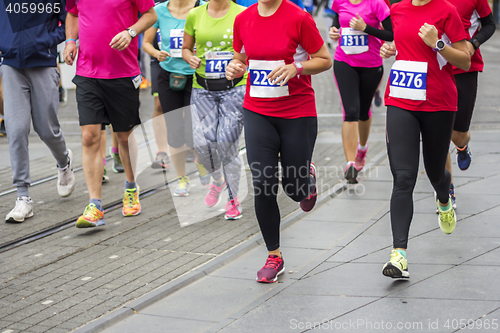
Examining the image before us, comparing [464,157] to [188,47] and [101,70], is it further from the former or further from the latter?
[101,70]

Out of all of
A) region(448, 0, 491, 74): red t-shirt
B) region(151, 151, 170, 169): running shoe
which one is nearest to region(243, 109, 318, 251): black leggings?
region(448, 0, 491, 74): red t-shirt

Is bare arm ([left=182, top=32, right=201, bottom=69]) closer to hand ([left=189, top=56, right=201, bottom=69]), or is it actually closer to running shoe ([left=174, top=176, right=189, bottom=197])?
hand ([left=189, top=56, right=201, bottom=69])

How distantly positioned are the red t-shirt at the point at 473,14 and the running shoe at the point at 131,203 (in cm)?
304

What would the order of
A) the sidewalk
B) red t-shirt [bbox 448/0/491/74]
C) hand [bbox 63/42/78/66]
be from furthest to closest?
hand [bbox 63/42/78/66], red t-shirt [bbox 448/0/491/74], the sidewalk

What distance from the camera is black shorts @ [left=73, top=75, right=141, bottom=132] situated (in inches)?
219

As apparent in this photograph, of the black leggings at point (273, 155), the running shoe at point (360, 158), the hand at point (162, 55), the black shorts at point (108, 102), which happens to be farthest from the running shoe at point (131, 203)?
the running shoe at point (360, 158)

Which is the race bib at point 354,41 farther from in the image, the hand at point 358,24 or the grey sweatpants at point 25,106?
the grey sweatpants at point 25,106

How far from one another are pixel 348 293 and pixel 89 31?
3118 mm

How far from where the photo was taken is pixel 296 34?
4.14m

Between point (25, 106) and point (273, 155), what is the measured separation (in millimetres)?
2769

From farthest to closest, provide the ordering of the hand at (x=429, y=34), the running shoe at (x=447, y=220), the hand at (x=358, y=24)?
the hand at (x=358, y=24) < the running shoe at (x=447, y=220) < the hand at (x=429, y=34)

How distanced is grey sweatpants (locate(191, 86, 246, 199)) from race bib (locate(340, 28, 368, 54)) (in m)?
1.33

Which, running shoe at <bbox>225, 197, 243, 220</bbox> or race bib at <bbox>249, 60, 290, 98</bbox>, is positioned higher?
race bib at <bbox>249, 60, 290, 98</bbox>

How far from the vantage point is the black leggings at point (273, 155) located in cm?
422
